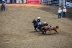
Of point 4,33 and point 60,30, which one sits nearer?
point 4,33

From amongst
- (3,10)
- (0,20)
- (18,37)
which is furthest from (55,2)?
(18,37)

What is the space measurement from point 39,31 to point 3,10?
1465 centimetres

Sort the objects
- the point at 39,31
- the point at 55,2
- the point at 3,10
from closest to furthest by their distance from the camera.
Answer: the point at 39,31 → the point at 3,10 → the point at 55,2

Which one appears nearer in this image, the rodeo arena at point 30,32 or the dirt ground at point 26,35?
the dirt ground at point 26,35

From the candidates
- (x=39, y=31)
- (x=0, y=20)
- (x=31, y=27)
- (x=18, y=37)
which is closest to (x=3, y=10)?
(x=0, y=20)

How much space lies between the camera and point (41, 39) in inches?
786

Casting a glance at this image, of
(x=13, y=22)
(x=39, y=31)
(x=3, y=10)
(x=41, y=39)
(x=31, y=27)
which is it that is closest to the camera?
(x=41, y=39)

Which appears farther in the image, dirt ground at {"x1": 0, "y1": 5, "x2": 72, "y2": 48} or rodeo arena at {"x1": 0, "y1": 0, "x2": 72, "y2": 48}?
rodeo arena at {"x1": 0, "y1": 0, "x2": 72, "y2": 48}

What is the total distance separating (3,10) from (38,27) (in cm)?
1510

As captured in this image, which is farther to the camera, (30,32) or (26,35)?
(30,32)

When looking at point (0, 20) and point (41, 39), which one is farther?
point (0, 20)

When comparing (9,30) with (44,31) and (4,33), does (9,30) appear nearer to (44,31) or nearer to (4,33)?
(4,33)

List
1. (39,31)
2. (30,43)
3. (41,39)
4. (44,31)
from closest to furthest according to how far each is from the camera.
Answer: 1. (30,43)
2. (41,39)
3. (44,31)
4. (39,31)

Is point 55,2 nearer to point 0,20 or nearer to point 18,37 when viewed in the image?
point 0,20
